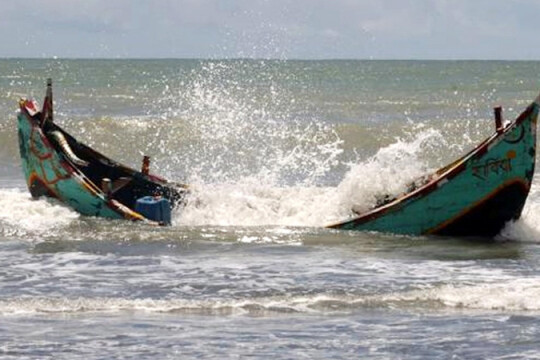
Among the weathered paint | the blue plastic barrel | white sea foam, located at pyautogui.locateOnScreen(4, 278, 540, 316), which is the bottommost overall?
white sea foam, located at pyautogui.locateOnScreen(4, 278, 540, 316)

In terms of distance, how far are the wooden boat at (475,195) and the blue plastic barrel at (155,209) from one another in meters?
2.10

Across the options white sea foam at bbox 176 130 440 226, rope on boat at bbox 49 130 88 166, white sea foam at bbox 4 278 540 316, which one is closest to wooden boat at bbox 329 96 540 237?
white sea foam at bbox 176 130 440 226

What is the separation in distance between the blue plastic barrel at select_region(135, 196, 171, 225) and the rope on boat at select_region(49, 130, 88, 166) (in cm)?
160

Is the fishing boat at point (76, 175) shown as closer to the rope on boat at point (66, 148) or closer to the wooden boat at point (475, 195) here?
the rope on boat at point (66, 148)

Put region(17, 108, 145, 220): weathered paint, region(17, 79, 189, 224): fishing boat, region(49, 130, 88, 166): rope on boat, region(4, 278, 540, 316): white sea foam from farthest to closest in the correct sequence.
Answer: region(49, 130, 88, 166): rope on boat
region(17, 79, 189, 224): fishing boat
region(17, 108, 145, 220): weathered paint
region(4, 278, 540, 316): white sea foam

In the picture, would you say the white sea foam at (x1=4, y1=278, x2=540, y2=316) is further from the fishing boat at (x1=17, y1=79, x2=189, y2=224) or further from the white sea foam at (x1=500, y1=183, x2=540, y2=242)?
the fishing boat at (x1=17, y1=79, x2=189, y2=224)

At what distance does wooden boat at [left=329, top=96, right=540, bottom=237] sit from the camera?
14367 mm

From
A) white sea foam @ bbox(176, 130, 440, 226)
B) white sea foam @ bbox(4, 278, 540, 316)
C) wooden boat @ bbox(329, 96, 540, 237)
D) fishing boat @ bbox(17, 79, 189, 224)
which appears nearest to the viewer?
white sea foam @ bbox(4, 278, 540, 316)

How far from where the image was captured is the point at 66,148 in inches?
678

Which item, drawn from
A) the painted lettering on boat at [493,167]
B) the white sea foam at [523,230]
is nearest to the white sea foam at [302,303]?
the painted lettering on boat at [493,167]

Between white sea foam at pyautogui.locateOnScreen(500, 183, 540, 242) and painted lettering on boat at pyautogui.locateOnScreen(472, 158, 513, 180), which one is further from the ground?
painted lettering on boat at pyautogui.locateOnScreen(472, 158, 513, 180)

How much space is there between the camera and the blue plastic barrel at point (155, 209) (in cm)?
1576

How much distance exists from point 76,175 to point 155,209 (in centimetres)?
142

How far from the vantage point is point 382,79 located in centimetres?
6962
